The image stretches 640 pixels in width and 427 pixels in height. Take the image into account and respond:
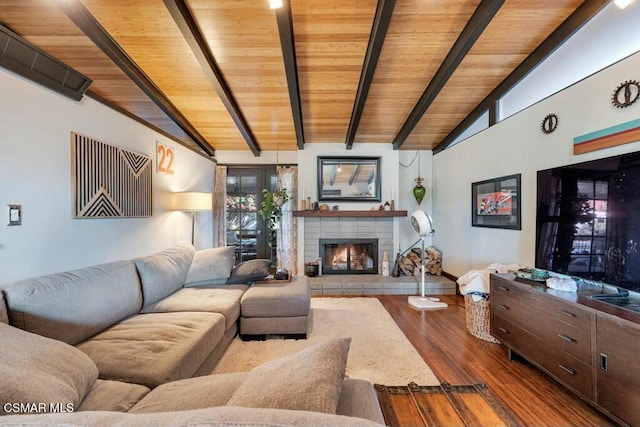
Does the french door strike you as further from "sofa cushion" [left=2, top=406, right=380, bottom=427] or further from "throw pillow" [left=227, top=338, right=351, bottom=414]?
"sofa cushion" [left=2, top=406, right=380, bottom=427]

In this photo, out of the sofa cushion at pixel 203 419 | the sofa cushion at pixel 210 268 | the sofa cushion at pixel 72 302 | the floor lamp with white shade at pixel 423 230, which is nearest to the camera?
the sofa cushion at pixel 203 419

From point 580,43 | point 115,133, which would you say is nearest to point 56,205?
point 115,133

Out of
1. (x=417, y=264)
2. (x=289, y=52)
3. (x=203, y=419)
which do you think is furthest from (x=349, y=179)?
(x=203, y=419)

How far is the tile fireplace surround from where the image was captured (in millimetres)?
4234

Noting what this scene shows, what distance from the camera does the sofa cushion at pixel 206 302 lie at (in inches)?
89.9

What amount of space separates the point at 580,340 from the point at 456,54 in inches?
105

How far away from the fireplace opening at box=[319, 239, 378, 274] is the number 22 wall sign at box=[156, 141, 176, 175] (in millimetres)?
2653

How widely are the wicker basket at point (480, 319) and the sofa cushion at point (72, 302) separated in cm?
314

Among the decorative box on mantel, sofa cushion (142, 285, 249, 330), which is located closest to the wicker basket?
the decorative box on mantel

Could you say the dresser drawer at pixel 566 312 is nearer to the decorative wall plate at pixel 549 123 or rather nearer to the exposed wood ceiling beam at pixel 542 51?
the decorative wall plate at pixel 549 123

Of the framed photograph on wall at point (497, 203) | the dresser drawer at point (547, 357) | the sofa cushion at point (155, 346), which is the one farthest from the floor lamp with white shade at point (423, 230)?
the sofa cushion at point (155, 346)

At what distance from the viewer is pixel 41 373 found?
0.97 metres

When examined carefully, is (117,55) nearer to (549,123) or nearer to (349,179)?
(349,179)

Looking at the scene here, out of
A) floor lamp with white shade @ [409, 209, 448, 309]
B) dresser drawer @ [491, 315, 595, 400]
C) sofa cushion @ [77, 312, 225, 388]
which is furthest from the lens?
floor lamp with white shade @ [409, 209, 448, 309]
